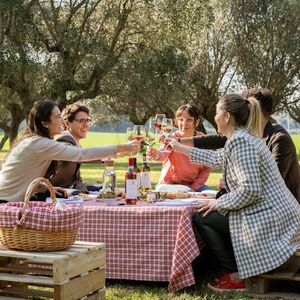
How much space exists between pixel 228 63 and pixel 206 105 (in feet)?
7.35

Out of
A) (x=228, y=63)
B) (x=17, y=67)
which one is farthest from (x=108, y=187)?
(x=228, y=63)

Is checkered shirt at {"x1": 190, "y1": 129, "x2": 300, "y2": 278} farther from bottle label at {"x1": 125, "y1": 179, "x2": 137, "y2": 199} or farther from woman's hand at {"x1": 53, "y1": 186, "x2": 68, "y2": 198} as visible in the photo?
woman's hand at {"x1": 53, "y1": 186, "x2": 68, "y2": 198}

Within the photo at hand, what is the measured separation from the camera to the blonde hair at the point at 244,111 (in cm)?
504

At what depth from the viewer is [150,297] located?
16.8 feet

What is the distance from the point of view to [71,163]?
6.27 metres

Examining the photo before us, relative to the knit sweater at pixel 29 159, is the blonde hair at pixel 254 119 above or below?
above

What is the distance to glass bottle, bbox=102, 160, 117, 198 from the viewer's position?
223 inches

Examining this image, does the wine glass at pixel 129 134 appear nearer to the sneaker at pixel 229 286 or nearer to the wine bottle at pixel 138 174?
the wine bottle at pixel 138 174

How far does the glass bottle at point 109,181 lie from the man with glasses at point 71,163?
46cm

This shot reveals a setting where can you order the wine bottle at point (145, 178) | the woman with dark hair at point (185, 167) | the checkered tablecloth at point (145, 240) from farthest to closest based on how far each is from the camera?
the woman with dark hair at point (185, 167), the wine bottle at point (145, 178), the checkered tablecloth at point (145, 240)

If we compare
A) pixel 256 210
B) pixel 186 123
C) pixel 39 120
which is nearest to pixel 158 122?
pixel 39 120

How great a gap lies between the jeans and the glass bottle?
3.01ft

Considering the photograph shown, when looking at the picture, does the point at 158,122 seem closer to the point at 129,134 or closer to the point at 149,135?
the point at 149,135

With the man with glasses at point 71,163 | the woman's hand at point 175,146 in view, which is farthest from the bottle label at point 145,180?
the man with glasses at point 71,163
